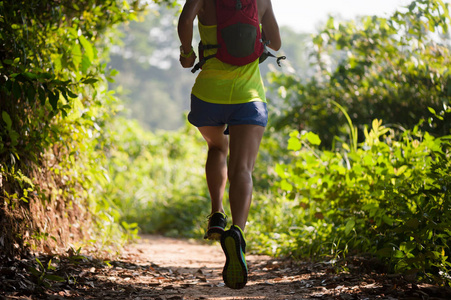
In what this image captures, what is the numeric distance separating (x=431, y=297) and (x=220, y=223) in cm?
132

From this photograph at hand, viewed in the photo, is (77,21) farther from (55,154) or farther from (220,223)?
(220,223)

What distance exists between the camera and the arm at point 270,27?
296 centimetres

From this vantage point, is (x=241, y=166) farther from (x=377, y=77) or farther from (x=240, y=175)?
(x=377, y=77)

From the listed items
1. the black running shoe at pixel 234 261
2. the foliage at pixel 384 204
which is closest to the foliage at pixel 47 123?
the black running shoe at pixel 234 261

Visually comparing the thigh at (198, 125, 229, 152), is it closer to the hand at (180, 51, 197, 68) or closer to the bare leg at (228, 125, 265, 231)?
the bare leg at (228, 125, 265, 231)

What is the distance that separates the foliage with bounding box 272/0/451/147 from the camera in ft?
14.2

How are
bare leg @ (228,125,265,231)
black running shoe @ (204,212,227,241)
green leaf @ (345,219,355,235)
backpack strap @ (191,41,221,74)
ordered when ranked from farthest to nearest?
green leaf @ (345,219,355,235) → black running shoe @ (204,212,227,241) → backpack strap @ (191,41,221,74) → bare leg @ (228,125,265,231)

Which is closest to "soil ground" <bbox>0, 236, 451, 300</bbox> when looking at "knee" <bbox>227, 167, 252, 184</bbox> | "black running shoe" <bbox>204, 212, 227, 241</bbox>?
"black running shoe" <bbox>204, 212, 227, 241</bbox>

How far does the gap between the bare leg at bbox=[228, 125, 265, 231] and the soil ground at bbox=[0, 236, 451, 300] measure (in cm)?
A: 49

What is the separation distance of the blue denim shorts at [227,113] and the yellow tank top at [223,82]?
0.03 meters

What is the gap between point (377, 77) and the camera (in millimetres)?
5480

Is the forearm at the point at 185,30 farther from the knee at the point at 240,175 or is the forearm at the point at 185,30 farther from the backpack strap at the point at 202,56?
the knee at the point at 240,175

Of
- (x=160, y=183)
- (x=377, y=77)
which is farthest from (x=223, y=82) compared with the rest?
(x=160, y=183)

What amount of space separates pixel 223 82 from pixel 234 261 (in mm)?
1030
